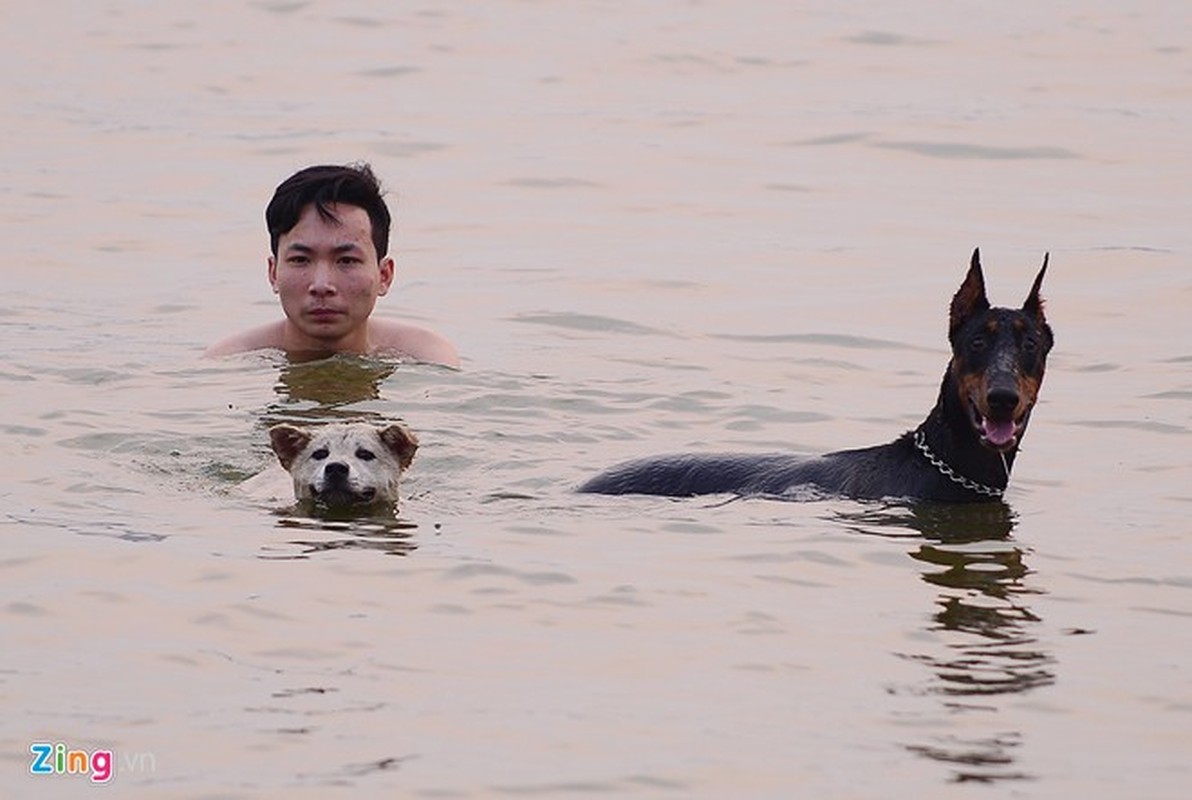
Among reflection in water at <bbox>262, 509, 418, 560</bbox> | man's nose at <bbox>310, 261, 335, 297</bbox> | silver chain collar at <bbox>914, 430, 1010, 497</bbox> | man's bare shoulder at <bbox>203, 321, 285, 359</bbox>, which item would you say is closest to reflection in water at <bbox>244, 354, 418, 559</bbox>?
reflection in water at <bbox>262, 509, 418, 560</bbox>

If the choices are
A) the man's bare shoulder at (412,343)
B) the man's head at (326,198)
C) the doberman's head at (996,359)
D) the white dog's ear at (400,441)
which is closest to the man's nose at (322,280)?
the man's head at (326,198)

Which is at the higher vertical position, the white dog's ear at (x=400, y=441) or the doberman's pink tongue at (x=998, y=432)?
the doberman's pink tongue at (x=998, y=432)

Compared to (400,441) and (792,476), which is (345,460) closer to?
(400,441)

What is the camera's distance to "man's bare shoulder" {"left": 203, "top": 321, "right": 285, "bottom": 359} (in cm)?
1458

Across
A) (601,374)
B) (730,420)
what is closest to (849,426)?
(730,420)

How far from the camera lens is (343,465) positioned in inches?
427

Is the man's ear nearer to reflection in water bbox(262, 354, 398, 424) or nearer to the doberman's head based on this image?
reflection in water bbox(262, 354, 398, 424)

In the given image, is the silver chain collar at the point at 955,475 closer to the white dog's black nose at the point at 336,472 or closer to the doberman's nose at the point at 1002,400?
the doberman's nose at the point at 1002,400

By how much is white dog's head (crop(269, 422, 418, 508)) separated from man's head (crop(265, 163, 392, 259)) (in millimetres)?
2779

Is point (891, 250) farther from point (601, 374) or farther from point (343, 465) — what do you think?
point (343, 465)

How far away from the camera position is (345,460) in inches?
430

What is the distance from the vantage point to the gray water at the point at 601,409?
771cm

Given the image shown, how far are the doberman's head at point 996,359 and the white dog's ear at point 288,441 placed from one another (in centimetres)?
308

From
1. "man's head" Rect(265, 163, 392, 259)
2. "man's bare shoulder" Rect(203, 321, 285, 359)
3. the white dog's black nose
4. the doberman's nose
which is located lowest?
the white dog's black nose
